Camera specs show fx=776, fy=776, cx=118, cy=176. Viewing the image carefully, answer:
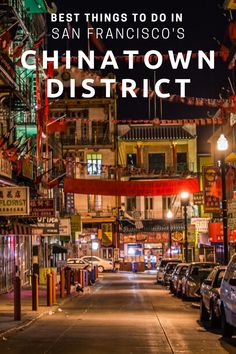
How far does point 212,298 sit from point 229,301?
9.67ft

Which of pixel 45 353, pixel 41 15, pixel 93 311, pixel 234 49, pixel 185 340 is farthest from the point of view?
pixel 41 15

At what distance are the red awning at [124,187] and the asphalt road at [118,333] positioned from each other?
13201 mm

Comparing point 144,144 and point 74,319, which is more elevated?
point 144,144

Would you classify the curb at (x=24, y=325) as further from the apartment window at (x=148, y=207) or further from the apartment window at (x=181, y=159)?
the apartment window at (x=181, y=159)

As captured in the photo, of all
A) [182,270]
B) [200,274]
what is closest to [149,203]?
[182,270]

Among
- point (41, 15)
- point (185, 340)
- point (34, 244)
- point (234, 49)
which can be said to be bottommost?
point (185, 340)

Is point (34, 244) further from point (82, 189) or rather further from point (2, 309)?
point (2, 309)

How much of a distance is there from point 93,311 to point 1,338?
8599mm

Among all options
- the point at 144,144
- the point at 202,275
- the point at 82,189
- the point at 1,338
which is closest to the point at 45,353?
the point at 1,338

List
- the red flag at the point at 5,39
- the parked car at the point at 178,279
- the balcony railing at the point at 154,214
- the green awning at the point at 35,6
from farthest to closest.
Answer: the balcony railing at the point at 154,214 < the green awning at the point at 35,6 < the parked car at the point at 178,279 < the red flag at the point at 5,39

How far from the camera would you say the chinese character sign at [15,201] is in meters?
26.4

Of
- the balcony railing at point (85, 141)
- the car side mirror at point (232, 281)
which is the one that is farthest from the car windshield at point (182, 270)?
the balcony railing at point (85, 141)

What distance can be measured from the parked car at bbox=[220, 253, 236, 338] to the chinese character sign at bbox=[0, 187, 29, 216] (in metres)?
10.6

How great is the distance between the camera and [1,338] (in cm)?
1698
